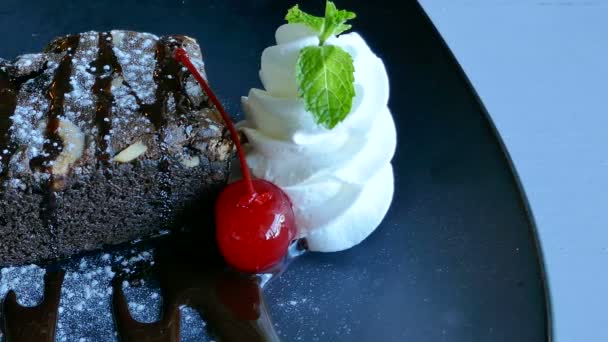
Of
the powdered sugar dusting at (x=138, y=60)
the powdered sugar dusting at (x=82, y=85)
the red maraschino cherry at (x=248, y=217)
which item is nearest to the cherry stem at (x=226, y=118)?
the red maraschino cherry at (x=248, y=217)

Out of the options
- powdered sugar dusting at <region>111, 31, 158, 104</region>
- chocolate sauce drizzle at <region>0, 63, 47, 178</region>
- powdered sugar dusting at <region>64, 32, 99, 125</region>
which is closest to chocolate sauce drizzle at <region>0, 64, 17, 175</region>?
chocolate sauce drizzle at <region>0, 63, 47, 178</region>

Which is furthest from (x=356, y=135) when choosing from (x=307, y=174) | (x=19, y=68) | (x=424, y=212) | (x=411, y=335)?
(x=19, y=68)

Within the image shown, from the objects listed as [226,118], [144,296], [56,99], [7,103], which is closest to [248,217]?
[226,118]

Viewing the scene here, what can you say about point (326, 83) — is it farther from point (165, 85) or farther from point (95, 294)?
point (95, 294)

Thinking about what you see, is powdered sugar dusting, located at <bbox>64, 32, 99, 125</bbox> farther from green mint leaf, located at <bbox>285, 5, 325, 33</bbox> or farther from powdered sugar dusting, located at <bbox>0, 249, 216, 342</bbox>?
green mint leaf, located at <bbox>285, 5, 325, 33</bbox>

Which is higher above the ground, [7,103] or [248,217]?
[7,103]

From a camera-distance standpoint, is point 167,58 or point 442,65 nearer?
point 167,58

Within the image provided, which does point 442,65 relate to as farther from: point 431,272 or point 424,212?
point 431,272
